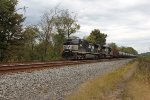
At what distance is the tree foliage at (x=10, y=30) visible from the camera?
42.9 m

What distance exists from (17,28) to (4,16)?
7.22 ft

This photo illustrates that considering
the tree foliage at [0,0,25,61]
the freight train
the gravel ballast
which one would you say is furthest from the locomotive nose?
the gravel ballast

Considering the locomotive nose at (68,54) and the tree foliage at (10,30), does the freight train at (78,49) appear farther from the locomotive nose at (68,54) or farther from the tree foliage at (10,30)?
the tree foliage at (10,30)

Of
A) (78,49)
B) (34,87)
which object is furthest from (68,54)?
(34,87)

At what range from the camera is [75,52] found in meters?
44.0

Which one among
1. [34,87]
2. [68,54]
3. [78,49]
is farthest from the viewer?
[78,49]

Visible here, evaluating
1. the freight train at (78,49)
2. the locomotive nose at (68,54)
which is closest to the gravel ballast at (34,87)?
the locomotive nose at (68,54)

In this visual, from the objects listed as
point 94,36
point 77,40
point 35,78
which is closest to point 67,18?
point 77,40

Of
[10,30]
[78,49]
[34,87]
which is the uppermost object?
[10,30]

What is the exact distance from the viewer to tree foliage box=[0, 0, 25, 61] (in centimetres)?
4291

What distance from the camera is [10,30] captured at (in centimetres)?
4441

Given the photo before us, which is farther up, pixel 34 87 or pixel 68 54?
pixel 68 54

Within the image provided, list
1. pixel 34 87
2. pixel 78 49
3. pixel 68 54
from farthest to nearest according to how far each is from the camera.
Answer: pixel 78 49, pixel 68 54, pixel 34 87

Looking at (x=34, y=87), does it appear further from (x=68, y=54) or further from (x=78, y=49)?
(x=78, y=49)
